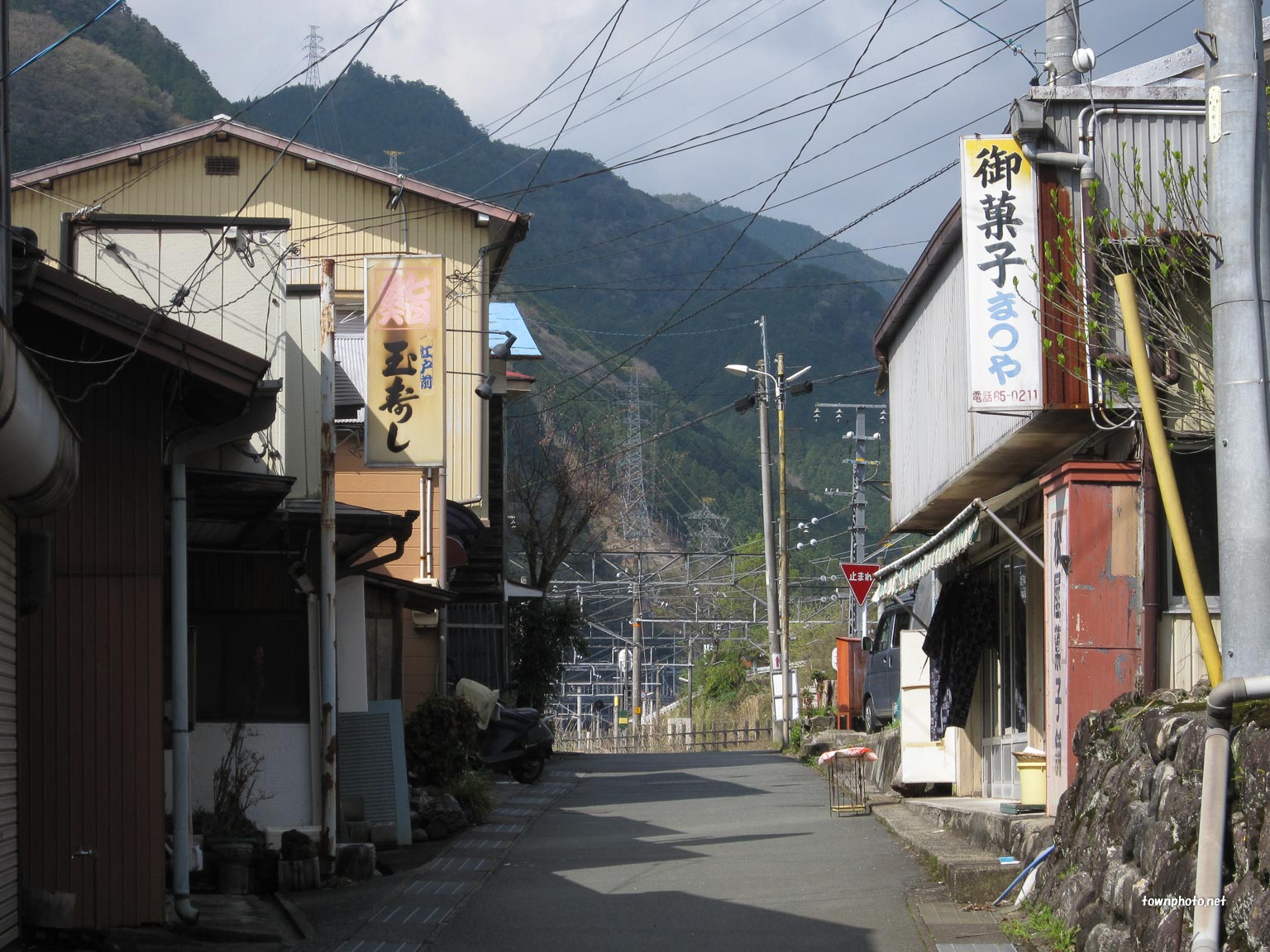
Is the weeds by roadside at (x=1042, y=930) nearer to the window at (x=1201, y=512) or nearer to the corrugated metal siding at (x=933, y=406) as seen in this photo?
the window at (x=1201, y=512)

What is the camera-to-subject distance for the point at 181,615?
9.77 meters

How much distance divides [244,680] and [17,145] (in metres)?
49.8

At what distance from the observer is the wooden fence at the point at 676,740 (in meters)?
40.7

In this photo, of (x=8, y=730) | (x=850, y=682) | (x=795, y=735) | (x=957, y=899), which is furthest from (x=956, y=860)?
(x=795, y=735)

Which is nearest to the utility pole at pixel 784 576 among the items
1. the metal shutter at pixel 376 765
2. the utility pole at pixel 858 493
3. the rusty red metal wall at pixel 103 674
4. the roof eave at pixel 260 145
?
the utility pole at pixel 858 493

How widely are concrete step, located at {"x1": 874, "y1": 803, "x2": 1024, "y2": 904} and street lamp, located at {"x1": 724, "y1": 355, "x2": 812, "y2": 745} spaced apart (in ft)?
56.8

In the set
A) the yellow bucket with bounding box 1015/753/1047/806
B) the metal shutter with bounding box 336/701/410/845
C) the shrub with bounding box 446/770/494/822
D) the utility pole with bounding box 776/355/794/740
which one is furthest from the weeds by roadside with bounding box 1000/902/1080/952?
the utility pole with bounding box 776/355/794/740

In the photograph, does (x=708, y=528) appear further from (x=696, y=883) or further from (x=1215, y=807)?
(x=1215, y=807)

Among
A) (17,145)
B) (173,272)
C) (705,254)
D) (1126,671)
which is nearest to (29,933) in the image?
(173,272)

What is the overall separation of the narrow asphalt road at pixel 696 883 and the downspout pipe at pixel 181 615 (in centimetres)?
194

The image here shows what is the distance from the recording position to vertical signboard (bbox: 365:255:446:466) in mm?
16406

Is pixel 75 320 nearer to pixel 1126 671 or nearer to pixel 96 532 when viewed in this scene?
pixel 96 532

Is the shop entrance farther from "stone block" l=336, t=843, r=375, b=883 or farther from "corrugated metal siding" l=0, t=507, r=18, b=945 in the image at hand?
"corrugated metal siding" l=0, t=507, r=18, b=945

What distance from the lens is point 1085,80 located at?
11.6m
